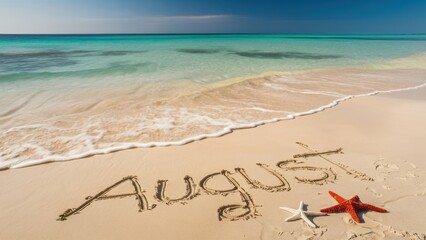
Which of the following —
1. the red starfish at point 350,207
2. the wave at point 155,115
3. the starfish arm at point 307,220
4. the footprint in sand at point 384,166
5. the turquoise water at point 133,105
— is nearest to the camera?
the starfish arm at point 307,220

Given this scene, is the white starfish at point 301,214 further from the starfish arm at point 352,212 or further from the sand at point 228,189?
the starfish arm at point 352,212

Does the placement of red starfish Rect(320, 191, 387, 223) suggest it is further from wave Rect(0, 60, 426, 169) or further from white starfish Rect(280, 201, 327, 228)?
wave Rect(0, 60, 426, 169)

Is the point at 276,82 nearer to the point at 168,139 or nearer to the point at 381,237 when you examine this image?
the point at 168,139

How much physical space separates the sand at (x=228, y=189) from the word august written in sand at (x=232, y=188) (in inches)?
0.6

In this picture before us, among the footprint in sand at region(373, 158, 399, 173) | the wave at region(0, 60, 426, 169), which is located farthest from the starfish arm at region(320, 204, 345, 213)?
the wave at region(0, 60, 426, 169)

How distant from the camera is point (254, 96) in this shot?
9766 mm

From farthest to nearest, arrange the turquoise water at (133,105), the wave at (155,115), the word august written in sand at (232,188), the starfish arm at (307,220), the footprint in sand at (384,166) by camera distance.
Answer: the turquoise water at (133,105)
the wave at (155,115)
the footprint in sand at (384,166)
the word august written in sand at (232,188)
the starfish arm at (307,220)

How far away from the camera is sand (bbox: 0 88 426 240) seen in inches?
123

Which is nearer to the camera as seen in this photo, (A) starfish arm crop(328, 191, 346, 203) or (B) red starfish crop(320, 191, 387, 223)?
(B) red starfish crop(320, 191, 387, 223)

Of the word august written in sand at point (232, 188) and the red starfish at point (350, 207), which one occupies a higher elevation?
the red starfish at point (350, 207)

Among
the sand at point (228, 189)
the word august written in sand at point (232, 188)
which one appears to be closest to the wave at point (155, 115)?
the sand at point (228, 189)

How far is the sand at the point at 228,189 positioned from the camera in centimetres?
312

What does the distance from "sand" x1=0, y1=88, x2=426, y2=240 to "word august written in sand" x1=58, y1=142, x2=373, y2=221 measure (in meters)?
0.01

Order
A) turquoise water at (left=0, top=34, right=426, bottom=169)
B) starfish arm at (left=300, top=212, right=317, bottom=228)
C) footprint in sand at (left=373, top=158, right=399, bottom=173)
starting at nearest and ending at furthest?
starfish arm at (left=300, top=212, right=317, bottom=228) < footprint in sand at (left=373, top=158, right=399, bottom=173) < turquoise water at (left=0, top=34, right=426, bottom=169)
